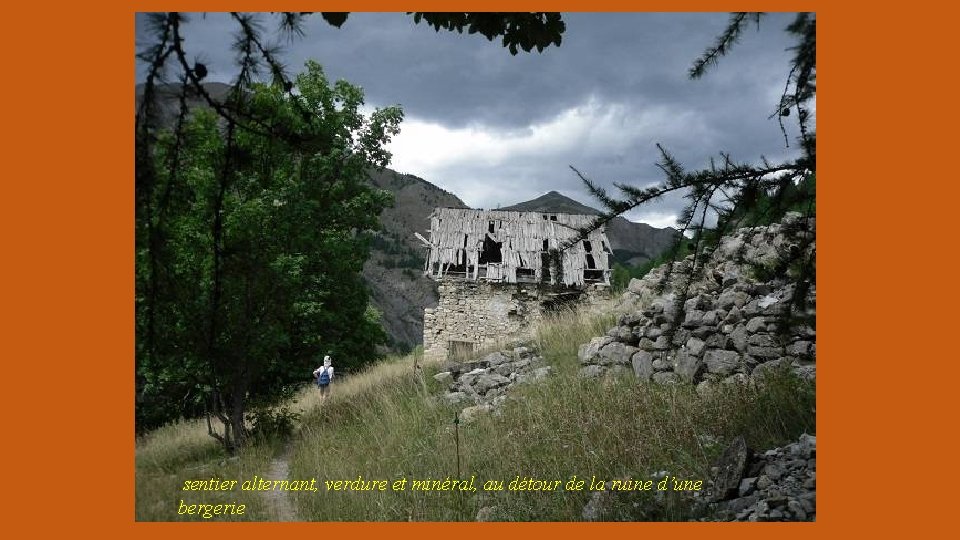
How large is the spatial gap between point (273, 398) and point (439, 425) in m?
1.81

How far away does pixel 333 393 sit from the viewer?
8602 mm

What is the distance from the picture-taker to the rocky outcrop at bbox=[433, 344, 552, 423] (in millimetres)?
7238

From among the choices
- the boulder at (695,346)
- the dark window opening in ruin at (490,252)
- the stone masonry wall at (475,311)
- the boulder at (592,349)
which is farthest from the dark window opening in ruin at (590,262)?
the boulder at (695,346)

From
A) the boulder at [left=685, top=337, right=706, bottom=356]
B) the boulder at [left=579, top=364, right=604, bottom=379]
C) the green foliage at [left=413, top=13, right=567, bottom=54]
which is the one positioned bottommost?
the boulder at [left=579, top=364, right=604, bottom=379]

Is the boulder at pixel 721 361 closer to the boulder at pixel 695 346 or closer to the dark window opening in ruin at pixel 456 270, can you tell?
the boulder at pixel 695 346

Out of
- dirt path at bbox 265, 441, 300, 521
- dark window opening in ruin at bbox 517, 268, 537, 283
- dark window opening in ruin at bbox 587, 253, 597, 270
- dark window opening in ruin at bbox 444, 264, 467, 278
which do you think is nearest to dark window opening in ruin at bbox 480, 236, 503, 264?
dark window opening in ruin at bbox 444, 264, 467, 278

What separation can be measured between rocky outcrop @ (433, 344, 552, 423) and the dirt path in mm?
2351

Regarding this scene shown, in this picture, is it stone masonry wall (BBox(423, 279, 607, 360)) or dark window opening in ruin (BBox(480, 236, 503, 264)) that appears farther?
dark window opening in ruin (BBox(480, 236, 503, 264))

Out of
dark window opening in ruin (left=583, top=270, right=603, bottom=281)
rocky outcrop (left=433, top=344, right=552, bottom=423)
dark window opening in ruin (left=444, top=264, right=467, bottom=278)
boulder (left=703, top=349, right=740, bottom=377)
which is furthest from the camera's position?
dark window opening in ruin (left=583, top=270, right=603, bottom=281)

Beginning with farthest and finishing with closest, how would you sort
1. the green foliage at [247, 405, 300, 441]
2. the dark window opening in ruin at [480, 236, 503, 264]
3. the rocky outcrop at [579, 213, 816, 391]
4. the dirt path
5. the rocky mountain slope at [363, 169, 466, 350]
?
1. the rocky mountain slope at [363, 169, 466, 350]
2. the dark window opening in ruin at [480, 236, 503, 264]
3. the rocky outcrop at [579, 213, 816, 391]
4. the green foliage at [247, 405, 300, 441]
5. the dirt path

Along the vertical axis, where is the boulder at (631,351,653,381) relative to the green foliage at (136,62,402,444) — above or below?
below

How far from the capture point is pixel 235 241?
441 centimetres

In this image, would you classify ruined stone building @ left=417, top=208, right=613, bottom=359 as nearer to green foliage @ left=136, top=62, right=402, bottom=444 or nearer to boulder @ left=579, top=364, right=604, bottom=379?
green foliage @ left=136, top=62, right=402, bottom=444
